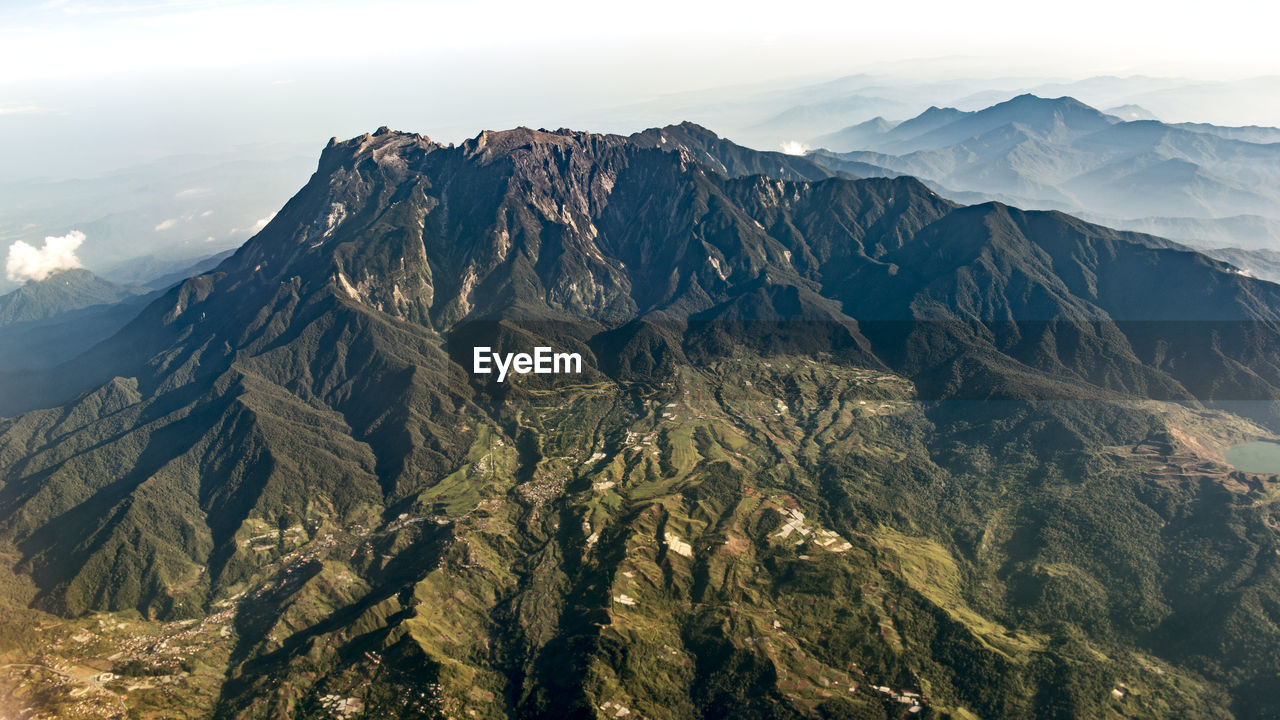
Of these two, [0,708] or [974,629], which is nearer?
[0,708]

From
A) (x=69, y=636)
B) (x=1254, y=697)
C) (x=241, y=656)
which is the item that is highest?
(x=69, y=636)

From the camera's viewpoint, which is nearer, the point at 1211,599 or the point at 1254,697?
the point at 1254,697

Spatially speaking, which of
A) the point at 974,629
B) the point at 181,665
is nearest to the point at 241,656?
the point at 181,665

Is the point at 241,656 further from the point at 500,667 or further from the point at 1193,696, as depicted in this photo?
the point at 1193,696

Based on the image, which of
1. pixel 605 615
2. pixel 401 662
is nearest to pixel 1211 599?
pixel 605 615

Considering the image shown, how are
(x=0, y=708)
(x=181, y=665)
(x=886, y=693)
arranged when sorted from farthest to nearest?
(x=181, y=665)
(x=886, y=693)
(x=0, y=708)

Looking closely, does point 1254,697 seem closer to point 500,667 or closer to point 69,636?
point 500,667

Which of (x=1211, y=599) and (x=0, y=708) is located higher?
(x=0, y=708)

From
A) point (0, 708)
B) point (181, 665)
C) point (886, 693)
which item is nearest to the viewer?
point (0, 708)

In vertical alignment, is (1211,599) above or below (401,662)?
below
